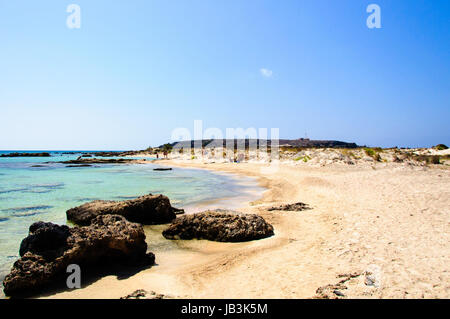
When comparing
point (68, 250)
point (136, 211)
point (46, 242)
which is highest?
point (46, 242)

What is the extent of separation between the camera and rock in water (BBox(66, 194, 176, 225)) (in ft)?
30.3

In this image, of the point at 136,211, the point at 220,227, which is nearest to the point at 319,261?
the point at 220,227

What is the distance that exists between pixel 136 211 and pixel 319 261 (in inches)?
256

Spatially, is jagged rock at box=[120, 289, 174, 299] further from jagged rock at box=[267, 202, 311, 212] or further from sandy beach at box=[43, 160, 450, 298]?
jagged rock at box=[267, 202, 311, 212]

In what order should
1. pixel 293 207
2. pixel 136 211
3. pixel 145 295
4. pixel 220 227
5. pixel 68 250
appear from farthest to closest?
pixel 293 207
pixel 136 211
pixel 220 227
pixel 68 250
pixel 145 295

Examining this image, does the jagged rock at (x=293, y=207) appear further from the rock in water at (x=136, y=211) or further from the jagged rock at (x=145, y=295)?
the jagged rock at (x=145, y=295)

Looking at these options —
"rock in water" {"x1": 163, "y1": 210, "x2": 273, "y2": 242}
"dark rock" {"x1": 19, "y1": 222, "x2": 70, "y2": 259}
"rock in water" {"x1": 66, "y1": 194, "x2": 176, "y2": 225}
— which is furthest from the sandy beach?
"dark rock" {"x1": 19, "y1": 222, "x2": 70, "y2": 259}

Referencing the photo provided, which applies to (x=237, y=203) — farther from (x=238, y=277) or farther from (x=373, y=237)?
(x=238, y=277)

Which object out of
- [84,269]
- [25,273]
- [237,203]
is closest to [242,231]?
[84,269]

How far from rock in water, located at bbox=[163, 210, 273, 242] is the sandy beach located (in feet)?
0.86

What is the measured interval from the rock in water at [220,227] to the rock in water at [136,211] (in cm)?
161

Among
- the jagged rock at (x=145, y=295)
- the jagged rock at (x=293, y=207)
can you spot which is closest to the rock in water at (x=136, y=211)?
the jagged rock at (x=293, y=207)

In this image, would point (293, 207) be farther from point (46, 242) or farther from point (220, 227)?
point (46, 242)

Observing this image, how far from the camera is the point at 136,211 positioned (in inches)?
367
